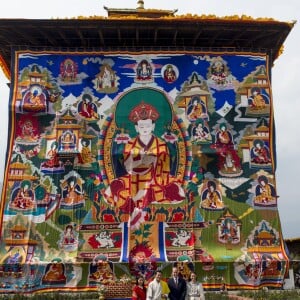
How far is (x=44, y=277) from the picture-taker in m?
14.4

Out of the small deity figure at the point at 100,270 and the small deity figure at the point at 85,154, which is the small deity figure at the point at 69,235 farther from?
the small deity figure at the point at 85,154

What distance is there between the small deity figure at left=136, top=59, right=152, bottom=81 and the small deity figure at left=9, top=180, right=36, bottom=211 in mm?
5394

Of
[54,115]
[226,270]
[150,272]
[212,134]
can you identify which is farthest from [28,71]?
[226,270]

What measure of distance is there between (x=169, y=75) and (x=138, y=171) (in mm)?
3719

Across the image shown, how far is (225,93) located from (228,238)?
5106mm

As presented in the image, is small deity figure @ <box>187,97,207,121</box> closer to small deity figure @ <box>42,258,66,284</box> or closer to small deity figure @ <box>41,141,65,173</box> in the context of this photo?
small deity figure @ <box>41,141,65,173</box>

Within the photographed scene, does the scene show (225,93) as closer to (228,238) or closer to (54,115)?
(228,238)

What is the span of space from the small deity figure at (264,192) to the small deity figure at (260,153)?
21.7 inches

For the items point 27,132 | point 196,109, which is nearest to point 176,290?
point 196,109

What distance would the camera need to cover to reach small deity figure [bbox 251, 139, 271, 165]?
52.2ft

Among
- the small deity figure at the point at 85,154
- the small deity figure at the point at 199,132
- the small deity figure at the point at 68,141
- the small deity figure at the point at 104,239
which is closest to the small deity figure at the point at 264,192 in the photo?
the small deity figure at the point at 199,132

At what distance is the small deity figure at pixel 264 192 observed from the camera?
50.8 feet

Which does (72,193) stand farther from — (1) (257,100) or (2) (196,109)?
(1) (257,100)

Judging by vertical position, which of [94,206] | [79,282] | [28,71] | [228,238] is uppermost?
[28,71]
